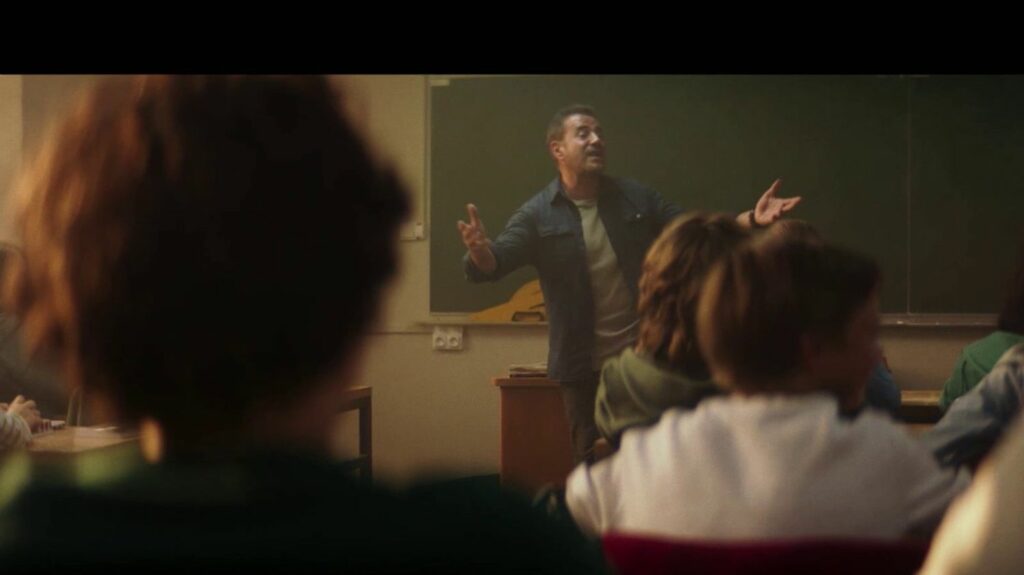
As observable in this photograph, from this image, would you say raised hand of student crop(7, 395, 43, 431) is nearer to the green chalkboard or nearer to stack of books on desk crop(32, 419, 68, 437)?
stack of books on desk crop(32, 419, 68, 437)

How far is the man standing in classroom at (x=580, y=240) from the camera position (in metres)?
2.33

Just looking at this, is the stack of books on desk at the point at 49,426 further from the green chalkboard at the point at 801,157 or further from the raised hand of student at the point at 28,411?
the green chalkboard at the point at 801,157

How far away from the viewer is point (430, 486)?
0.61 m

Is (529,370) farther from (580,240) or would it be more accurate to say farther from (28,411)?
(28,411)

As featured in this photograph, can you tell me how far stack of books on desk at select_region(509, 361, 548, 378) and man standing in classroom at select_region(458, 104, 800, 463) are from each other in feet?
0.07

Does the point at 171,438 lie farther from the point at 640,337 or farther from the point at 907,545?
the point at 640,337

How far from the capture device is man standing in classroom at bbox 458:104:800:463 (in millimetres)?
2328

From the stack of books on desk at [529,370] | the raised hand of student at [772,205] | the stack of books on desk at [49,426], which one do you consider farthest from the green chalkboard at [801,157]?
the stack of books on desk at [49,426]

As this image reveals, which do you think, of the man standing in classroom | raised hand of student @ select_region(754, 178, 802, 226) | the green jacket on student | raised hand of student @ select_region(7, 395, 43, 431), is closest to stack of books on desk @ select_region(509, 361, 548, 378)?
the man standing in classroom

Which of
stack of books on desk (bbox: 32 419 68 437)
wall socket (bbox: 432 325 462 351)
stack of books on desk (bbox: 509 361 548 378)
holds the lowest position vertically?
stack of books on desk (bbox: 32 419 68 437)

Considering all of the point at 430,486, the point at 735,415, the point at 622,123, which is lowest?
the point at 735,415

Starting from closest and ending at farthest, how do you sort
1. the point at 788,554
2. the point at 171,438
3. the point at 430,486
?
the point at 430,486
the point at 171,438
the point at 788,554
